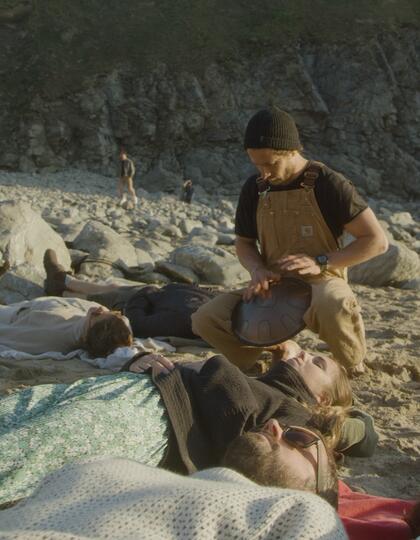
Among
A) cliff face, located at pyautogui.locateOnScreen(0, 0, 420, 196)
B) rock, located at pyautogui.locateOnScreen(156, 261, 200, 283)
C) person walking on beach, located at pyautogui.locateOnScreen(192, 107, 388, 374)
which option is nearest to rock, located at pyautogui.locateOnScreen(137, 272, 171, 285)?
rock, located at pyautogui.locateOnScreen(156, 261, 200, 283)

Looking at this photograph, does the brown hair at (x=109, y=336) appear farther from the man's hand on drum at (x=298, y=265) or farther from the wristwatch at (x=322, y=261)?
the wristwatch at (x=322, y=261)

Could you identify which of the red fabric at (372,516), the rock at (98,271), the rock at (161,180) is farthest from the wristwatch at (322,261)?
the rock at (161,180)

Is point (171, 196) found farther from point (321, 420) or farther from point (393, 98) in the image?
point (321, 420)

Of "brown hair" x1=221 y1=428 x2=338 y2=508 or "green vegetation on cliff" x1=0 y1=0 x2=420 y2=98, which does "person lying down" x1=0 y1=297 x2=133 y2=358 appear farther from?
"green vegetation on cliff" x1=0 y1=0 x2=420 y2=98

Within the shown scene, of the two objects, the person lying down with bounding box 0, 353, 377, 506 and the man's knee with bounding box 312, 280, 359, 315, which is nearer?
the person lying down with bounding box 0, 353, 377, 506

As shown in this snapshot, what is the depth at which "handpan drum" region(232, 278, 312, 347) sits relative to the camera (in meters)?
4.93

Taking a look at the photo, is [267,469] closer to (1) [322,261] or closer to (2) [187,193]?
(1) [322,261]

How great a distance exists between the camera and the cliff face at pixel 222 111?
92.7 ft

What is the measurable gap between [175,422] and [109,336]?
2.06 metres

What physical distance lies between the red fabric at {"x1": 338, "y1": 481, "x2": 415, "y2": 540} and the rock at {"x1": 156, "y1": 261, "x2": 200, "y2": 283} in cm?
514

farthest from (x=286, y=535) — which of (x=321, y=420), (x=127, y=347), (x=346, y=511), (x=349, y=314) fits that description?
(x=127, y=347)

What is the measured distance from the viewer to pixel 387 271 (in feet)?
29.8

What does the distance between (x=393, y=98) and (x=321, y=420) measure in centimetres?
2742

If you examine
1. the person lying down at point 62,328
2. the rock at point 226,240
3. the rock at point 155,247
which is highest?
the person lying down at point 62,328
